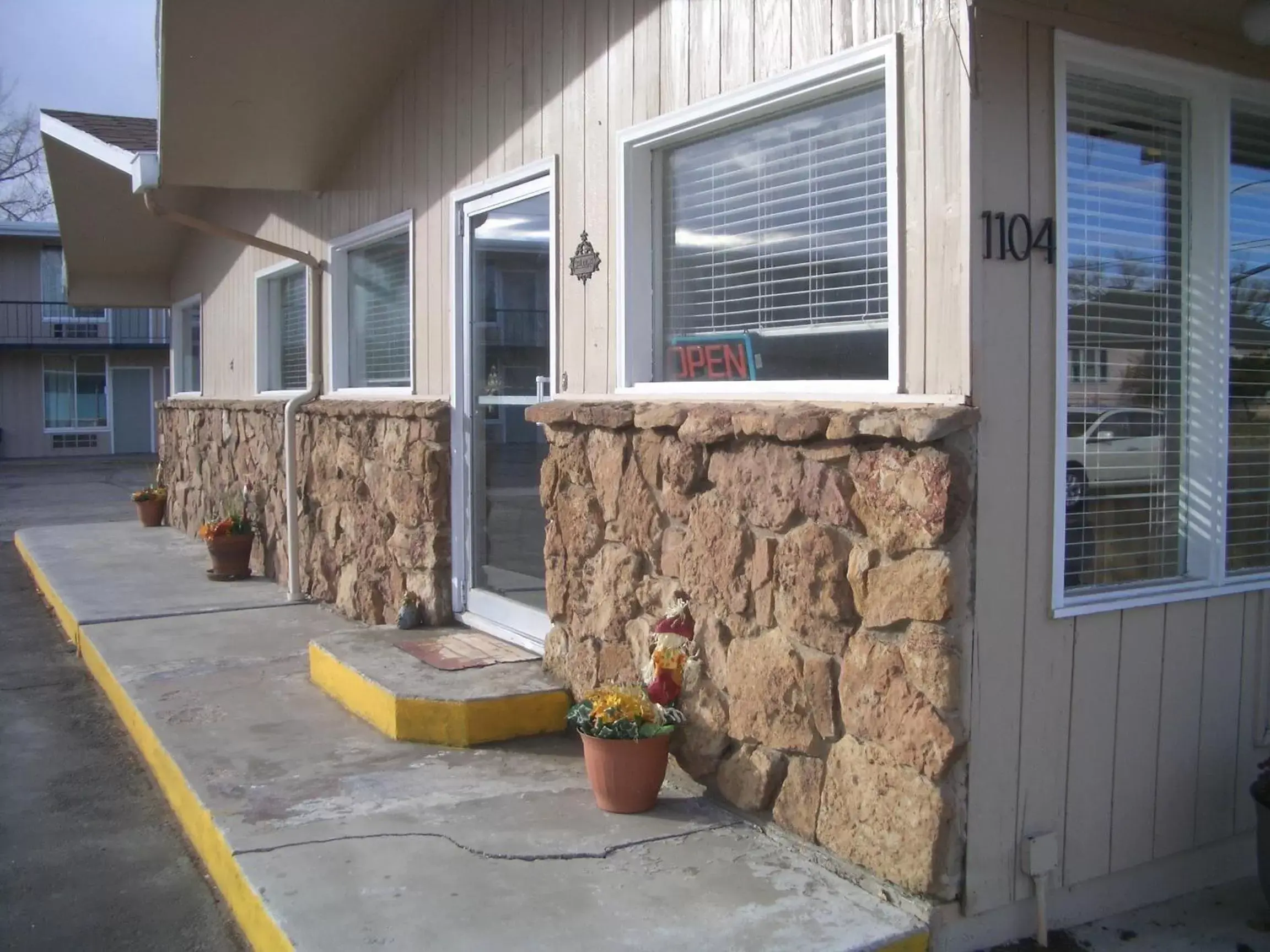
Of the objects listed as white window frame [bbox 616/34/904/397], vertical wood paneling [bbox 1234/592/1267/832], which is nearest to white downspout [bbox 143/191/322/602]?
white window frame [bbox 616/34/904/397]

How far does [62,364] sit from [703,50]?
28.0 meters

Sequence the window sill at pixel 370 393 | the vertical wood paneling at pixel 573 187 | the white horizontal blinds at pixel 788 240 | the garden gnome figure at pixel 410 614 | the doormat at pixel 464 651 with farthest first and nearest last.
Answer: the window sill at pixel 370 393, the garden gnome figure at pixel 410 614, the doormat at pixel 464 651, the vertical wood paneling at pixel 573 187, the white horizontal blinds at pixel 788 240

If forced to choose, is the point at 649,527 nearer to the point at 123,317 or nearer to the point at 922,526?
the point at 922,526

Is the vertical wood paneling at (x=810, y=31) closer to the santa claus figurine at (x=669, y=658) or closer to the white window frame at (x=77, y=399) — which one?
the santa claus figurine at (x=669, y=658)

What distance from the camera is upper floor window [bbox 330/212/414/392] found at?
273 inches

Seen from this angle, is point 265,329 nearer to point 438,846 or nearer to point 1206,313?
point 438,846

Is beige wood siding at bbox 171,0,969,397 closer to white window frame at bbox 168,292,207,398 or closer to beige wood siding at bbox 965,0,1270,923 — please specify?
beige wood siding at bbox 965,0,1270,923

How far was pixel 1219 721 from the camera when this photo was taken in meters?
3.82

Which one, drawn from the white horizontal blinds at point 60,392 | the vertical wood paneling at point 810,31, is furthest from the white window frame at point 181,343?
the white horizontal blinds at point 60,392

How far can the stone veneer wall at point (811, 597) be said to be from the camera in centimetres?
320

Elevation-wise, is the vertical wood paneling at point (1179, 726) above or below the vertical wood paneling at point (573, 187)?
below

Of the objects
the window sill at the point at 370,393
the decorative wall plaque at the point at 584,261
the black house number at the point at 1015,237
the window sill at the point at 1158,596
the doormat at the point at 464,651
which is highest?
the decorative wall plaque at the point at 584,261

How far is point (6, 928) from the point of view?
3.64 m

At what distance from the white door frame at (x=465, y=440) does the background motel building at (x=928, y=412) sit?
0.52 feet
